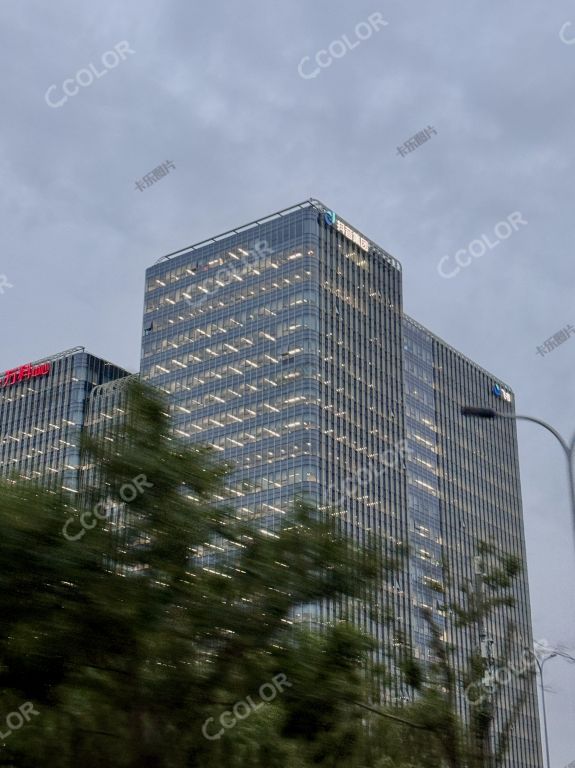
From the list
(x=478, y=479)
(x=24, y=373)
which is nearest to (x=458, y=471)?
(x=478, y=479)

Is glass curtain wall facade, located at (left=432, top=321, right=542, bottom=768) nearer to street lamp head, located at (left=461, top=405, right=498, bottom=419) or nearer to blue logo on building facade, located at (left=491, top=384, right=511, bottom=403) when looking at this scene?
blue logo on building facade, located at (left=491, top=384, right=511, bottom=403)

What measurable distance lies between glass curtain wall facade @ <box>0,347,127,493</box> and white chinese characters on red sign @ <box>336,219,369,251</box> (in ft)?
144

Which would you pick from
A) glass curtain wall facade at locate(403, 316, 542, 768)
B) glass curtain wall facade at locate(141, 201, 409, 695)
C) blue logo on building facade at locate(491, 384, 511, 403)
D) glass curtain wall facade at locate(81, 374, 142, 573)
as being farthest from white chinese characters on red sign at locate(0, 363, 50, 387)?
glass curtain wall facade at locate(81, 374, 142, 573)

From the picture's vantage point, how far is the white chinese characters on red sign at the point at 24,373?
164 meters

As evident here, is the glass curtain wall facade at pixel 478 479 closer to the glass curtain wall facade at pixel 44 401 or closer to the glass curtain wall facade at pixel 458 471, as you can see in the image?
the glass curtain wall facade at pixel 458 471

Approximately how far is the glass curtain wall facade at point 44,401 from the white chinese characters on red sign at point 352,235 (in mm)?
43897

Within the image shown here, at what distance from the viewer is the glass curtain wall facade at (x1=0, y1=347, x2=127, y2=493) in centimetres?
15950

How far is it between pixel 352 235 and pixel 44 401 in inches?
2152

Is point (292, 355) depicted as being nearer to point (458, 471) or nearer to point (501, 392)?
point (458, 471)

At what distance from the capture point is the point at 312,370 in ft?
420

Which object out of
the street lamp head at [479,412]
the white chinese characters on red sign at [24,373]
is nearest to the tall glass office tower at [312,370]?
the white chinese characters on red sign at [24,373]

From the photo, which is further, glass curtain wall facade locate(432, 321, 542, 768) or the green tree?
glass curtain wall facade locate(432, 321, 542, 768)

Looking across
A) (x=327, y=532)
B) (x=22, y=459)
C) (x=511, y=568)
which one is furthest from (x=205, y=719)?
(x=22, y=459)

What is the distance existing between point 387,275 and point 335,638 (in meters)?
134
